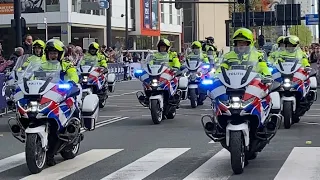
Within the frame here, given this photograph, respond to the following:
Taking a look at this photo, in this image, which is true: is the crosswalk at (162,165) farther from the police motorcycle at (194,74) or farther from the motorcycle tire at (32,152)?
the police motorcycle at (194,74)

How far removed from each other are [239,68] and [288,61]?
18.2ft

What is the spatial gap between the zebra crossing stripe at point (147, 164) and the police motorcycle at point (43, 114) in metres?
0.99

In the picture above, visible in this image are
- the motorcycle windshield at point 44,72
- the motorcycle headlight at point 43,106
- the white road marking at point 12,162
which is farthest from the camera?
the white road marking at point 12,162

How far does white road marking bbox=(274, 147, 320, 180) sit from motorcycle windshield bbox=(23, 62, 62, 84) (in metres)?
3.51

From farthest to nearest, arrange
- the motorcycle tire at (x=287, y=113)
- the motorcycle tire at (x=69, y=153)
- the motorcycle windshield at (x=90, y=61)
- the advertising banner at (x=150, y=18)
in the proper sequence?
the advertising banner at (x=150, y=18) < the motorcycle windshield at (x=90, y=61) < the motorcycle tire at (x=287, y=113) < the motorcycle tire at (x=69, y=153)

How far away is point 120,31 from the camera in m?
70.2

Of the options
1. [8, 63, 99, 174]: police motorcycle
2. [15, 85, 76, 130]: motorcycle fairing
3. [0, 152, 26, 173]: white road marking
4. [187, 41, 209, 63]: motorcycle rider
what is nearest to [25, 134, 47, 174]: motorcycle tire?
[8, 63, 99, 174]: police motorcycle

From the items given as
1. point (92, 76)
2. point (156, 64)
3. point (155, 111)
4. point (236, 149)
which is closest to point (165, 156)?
point (236, 149)

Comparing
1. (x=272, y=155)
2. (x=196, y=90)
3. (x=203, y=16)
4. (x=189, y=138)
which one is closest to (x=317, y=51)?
(x=196, y=90)

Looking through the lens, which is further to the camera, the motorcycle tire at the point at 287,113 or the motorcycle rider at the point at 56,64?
the motorcycle tire at the point at 287,113

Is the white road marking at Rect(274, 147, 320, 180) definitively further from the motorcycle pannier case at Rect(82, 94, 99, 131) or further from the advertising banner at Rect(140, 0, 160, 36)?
the advertising banner at Rect(140, 0, 160, 36)

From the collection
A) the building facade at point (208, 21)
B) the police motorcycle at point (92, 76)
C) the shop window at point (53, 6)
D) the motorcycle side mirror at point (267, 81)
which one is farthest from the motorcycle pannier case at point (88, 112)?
the building facade at point (208, 21)

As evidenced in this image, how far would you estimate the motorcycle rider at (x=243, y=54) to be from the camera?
10.4 m

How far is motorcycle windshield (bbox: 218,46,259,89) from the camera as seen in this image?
32.6 feet
